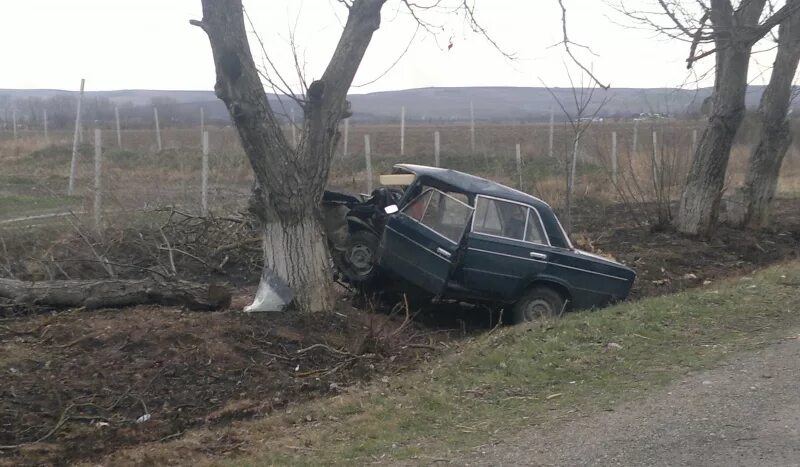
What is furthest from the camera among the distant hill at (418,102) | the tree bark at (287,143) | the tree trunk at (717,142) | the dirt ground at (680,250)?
the distant hill at (418,102)

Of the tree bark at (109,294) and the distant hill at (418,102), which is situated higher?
the distant hill at (418,102)

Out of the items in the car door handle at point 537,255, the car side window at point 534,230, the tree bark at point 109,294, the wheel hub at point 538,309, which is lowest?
the wheel hub at point 538,309

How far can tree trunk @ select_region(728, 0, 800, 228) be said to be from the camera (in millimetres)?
16078

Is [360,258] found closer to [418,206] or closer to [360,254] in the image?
[360,254]

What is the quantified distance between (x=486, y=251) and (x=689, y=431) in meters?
4.38

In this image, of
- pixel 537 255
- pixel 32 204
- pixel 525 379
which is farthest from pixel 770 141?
pixel 32 204

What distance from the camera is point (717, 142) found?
15344 millimetres

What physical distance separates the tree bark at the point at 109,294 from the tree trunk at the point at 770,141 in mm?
12210

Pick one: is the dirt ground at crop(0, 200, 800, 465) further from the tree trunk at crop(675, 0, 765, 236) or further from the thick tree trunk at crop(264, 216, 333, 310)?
the tree trunk at crop(675, 0, 765, 236)

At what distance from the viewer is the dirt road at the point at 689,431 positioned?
5125 mm

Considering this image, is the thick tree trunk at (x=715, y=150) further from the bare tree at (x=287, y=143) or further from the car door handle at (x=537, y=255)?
the bare tree at (x=287, y=143)

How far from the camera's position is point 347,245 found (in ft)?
33.3

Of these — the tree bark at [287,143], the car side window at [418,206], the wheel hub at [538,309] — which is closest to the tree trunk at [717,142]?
the wheel hub at [538,309]

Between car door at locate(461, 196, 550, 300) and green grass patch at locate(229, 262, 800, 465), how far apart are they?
0.88 m
